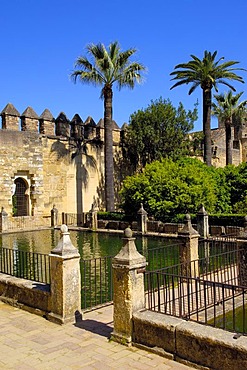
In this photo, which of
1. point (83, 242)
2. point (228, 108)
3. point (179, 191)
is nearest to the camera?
point (83, 242)

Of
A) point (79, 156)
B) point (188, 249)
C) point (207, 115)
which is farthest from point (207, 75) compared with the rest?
point (188, 249)

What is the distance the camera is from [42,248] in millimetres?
16031

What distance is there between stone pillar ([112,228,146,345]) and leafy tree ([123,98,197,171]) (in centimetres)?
2360

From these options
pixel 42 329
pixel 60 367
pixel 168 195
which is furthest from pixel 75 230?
pixel 60 367

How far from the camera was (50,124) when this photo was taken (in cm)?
2716

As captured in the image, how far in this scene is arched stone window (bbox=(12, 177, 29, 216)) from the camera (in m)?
26.2

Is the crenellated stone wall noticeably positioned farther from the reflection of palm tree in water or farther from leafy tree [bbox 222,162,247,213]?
leafy tree [bbox 222,162,247,213]

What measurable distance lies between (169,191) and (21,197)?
35.6 feet

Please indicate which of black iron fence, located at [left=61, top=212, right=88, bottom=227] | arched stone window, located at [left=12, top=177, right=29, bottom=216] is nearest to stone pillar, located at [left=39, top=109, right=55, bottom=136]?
arched stone window, located at [left=12, top=177, right=29, bottom=216]

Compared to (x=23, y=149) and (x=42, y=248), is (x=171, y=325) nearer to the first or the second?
(x=42, y=248)

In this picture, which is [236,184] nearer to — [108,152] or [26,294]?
[108,152]

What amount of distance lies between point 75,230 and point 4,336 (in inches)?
690

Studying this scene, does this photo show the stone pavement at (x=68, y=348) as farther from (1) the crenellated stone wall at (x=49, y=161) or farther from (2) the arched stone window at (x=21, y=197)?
(2) the arched stone window at (x=21, y=197)

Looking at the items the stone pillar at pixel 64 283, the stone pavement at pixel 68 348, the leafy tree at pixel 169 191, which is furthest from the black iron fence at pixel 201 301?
the leafy tree at pixel 169 191
